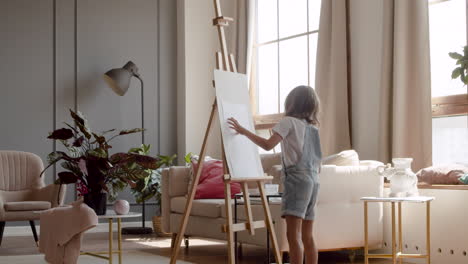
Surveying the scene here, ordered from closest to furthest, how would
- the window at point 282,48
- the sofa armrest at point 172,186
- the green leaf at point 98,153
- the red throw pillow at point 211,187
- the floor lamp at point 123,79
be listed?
the green leaf at point 98,153
the red throw pillow at point 211,187
the sofa armrest at point 172,186
the window at point 282,48
the floor lamp at point 123,79

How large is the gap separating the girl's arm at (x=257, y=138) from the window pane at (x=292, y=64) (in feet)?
9.81

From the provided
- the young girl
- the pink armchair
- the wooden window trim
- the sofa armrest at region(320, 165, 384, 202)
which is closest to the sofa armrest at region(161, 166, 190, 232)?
the pink armchair

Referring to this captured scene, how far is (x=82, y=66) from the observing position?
7.45 m

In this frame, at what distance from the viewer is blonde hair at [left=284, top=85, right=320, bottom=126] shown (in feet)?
11.6

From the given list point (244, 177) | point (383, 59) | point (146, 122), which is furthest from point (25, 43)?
point (244, 177)

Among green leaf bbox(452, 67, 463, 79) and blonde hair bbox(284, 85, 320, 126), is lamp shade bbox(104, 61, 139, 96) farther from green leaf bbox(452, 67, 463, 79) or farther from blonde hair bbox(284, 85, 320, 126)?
blonde hair bbox(284, 85, 320, 126)

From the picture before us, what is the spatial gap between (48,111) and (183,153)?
147 cm

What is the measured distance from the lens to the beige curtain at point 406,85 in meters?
5.08

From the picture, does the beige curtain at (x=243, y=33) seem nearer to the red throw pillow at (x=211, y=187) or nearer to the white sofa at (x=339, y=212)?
the red throw pillow at (x=211, y=187)

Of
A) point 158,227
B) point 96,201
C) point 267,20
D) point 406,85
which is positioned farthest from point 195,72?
point 96,201

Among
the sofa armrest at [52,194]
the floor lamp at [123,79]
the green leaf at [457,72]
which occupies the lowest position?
the sofa armrest at [52,194]

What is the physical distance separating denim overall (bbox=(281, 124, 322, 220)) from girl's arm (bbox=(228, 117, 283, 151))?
140 mm

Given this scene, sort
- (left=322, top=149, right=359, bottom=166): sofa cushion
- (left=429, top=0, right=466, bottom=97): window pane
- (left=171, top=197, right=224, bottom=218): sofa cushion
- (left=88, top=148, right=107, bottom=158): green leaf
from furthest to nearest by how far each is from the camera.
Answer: (left=171, top=197, right=224, bottom=218): sofa cushion < (left=429, top=0, right=466, bottom=97): window pane < (left=322, top=149, right=359, bottom=166): sofa cushion < (left=88, top=148, right=107, bottom=158): green leaf

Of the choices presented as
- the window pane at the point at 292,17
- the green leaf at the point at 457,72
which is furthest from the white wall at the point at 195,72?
the green leaf at the point at 457,72
